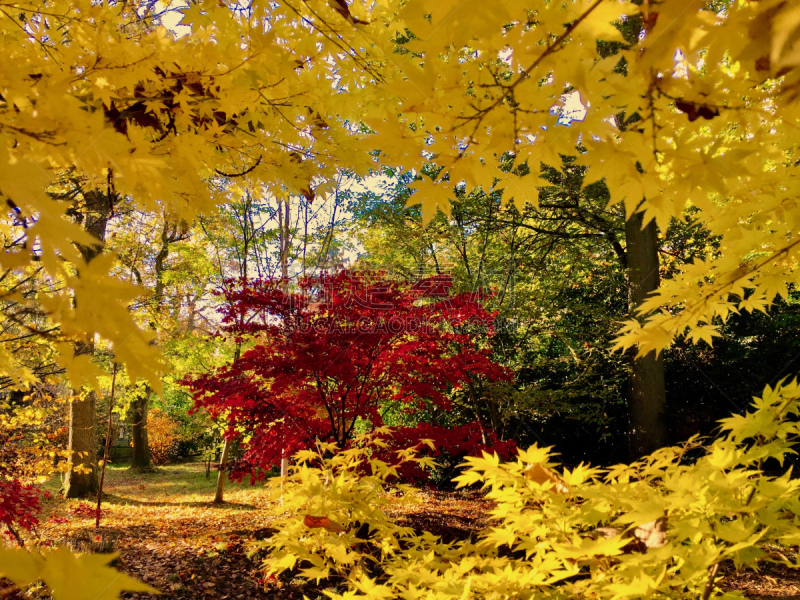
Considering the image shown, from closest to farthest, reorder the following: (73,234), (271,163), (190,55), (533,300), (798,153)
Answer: (73,234) → (798,153) → (190,55) → (271,163) → (533,300)

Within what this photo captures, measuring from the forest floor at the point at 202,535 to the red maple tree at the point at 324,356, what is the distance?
0.88 metres

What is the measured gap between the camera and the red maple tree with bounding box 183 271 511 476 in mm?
3766

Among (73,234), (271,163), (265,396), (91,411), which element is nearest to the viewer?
(73,234)

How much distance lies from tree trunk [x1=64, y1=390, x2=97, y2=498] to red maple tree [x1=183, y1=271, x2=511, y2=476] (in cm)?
439

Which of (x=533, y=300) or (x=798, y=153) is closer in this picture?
(x=798, y=153)

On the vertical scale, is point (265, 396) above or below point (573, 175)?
below

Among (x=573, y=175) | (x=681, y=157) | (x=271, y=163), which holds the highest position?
(x=573, y=175)

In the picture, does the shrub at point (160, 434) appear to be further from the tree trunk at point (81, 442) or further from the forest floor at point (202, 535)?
the tree trunk at point (81, 442)

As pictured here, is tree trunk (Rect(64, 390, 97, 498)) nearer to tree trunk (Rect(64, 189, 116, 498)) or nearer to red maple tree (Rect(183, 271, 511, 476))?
tree trunk (Rect(64, 189, 116, 498))

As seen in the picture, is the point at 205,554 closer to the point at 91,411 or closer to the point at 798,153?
the point at 91,411

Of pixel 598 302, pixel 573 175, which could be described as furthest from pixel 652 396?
pixel 573 175

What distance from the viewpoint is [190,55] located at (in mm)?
1678

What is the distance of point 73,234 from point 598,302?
706 cm

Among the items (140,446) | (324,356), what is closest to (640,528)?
(324,356)
